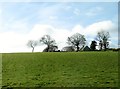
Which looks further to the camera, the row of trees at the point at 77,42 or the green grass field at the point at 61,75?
the row of trees at the point at 77,42

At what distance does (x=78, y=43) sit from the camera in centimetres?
9506

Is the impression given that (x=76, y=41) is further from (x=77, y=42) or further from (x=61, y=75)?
(x=61, y=75)

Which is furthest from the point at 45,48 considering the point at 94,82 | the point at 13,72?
the point at 94,82

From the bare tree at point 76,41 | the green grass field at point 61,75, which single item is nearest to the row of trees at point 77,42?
the bare tree at point 76,41

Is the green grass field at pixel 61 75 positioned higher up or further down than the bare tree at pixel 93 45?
further down

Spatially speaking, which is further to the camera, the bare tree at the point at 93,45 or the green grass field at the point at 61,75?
the bare tree at the point at 93,45

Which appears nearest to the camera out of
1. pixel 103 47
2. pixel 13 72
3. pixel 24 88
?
pixel 24 88

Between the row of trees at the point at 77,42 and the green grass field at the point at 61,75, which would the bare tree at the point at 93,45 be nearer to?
the row of trees at the point at 77,42

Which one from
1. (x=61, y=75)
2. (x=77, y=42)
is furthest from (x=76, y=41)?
(x=61, y=75)

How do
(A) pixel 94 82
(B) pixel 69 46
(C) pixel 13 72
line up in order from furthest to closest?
(B) pixel 69 46, (C) pixel 13 72, (A) pixel 94 82

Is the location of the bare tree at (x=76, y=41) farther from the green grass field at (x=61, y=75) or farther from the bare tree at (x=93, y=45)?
the green grass field at (x=61, y=75)

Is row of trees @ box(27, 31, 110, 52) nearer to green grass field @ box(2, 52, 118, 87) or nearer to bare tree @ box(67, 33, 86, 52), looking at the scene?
bare tree @ box(67, 33, 86, 52)

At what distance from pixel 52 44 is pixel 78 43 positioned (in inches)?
444

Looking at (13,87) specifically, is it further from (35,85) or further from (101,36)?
(101,36)
